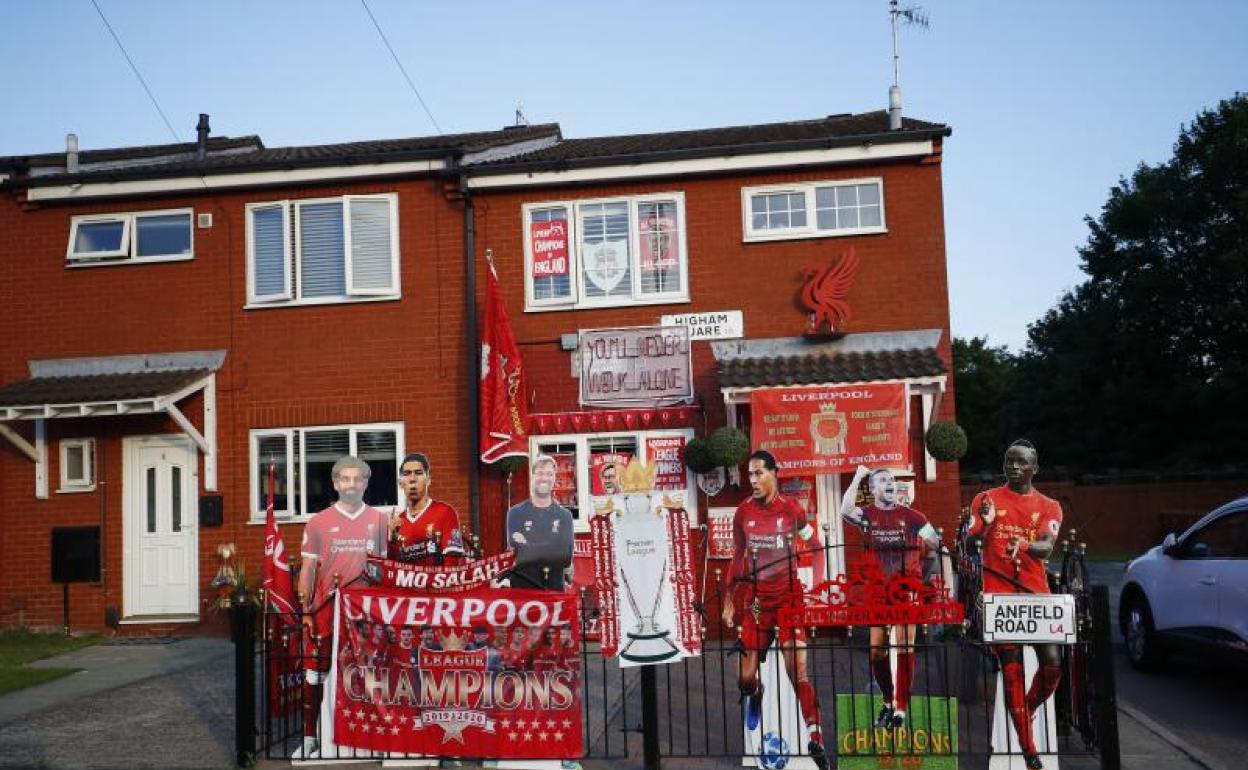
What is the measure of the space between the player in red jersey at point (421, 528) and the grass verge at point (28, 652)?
16.5 ft

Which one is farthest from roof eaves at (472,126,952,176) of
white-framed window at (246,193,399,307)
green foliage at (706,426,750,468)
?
green foliage at (706,426,750,468)

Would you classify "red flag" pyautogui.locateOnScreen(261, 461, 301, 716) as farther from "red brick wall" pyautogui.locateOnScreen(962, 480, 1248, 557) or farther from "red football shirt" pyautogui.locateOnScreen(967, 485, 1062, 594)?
"red brick wall" pyautogui.locateOnScreen(962, 480, 1248, 557)

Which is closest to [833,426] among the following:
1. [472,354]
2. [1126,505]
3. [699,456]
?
[699,456]

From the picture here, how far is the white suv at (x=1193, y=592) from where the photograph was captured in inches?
388

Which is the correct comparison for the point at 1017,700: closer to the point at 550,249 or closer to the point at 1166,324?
the point at 550,249

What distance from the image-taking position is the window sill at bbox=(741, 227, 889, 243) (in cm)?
1434

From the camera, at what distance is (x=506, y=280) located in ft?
48.6

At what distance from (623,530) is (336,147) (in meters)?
12.4

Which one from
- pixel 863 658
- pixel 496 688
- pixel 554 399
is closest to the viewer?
pixel 496 688

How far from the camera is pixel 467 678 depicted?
759 cm

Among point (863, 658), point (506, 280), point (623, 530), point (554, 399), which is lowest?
point (863, 658)

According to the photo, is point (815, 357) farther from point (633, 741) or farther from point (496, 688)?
point (496, 688)

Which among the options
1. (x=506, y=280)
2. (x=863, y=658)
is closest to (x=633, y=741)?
(x=863, y=658)

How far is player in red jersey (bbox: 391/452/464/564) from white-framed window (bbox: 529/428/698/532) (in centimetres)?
559
